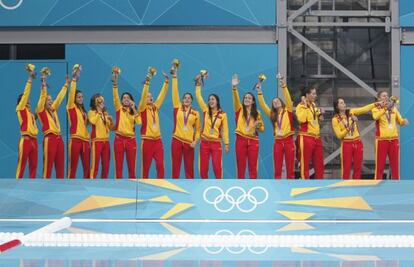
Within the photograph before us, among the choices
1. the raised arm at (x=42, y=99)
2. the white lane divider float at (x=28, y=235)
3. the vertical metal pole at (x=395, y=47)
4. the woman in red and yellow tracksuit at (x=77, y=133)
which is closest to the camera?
the white lane divider float at (x=28, y=235)

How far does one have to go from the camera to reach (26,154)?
13984mm

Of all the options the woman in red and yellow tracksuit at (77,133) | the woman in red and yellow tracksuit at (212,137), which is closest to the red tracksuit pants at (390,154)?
the woman in red and yellow tracksuit at (212,137)

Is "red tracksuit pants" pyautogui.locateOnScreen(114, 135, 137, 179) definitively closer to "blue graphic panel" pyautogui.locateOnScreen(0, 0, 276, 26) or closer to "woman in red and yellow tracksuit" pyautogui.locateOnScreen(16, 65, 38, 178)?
"woman in red and yellow tracksuit" pyautogui.locateOnScreen(16, 65, 38, 178)

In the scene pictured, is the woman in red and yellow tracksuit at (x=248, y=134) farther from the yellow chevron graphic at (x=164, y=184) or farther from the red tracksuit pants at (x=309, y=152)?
the yellow chevron graphic at (x=164, y=184)

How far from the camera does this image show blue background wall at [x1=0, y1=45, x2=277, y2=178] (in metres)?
17.3

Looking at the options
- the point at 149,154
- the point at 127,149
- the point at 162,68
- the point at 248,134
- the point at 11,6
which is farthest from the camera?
the point at 11,6

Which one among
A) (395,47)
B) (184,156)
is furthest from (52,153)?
(395,47)

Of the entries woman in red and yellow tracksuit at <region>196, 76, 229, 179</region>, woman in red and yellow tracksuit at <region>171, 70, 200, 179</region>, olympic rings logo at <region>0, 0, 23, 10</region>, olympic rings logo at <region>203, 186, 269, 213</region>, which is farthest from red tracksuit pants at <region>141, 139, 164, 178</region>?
olympic rings logo at <region>0, 0, 23, 10</region>

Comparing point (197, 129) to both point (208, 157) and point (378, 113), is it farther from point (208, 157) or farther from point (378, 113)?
point (378, 113)

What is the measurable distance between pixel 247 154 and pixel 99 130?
112 inches

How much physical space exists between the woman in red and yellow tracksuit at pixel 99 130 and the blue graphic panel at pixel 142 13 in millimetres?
3575

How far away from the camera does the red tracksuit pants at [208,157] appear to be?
13.6 meters

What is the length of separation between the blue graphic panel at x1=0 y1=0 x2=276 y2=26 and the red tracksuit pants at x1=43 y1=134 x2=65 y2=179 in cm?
405

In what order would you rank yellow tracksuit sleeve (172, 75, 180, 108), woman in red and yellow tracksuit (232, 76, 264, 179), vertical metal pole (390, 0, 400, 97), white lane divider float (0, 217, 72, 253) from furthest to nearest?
vertical metal pole (390, 0, 400, 97), yellow tracksuit sleeve (172, 75, 180, 108), woman in red and yellow tracksuit (232, 76, 264, 179), white lane divider float (0, 217, 72, 253)
